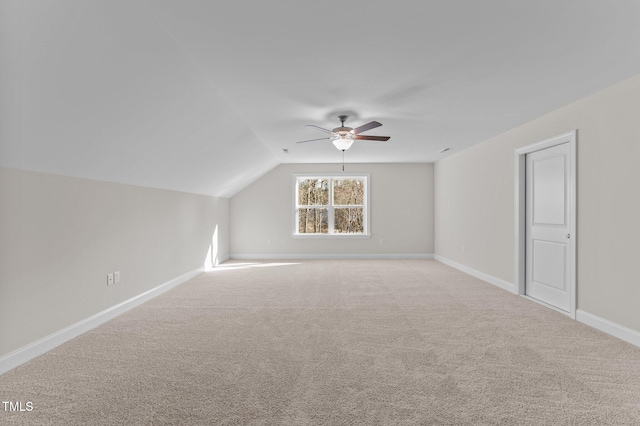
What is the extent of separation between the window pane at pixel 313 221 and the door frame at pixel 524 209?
179 inches

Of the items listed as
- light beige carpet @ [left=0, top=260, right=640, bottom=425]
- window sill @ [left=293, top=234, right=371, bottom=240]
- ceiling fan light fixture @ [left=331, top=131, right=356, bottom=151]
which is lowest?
light beige carpet @ [left=0, top=260, right=640, bottom=425]

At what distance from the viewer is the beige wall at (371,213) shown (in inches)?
319

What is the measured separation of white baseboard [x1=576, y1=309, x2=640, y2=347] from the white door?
0.24 metres

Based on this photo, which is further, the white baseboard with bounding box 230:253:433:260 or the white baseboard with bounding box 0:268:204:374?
the white baseboard with bounding box 230:253:433:260

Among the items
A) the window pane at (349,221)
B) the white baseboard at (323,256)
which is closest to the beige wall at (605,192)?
the white baseboard at (323,256)

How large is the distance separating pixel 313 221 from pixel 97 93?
627cm

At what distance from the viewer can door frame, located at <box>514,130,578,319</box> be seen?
3.52 meters

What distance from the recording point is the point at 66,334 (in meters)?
2.88

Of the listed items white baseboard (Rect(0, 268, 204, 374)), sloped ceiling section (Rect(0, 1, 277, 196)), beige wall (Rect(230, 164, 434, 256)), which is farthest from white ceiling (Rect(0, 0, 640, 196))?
beige wall (Rect(230, 164, 434, 256))

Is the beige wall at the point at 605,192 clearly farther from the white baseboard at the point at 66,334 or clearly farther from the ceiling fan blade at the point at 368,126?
the white baseboard at the point at 66,334

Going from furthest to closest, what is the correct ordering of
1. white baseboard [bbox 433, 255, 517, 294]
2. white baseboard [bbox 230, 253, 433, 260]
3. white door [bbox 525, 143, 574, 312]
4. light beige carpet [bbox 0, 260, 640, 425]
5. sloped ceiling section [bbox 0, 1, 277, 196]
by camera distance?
white baseboard [bbox 230, 253, 433, 260]
white baseboard [bbox 433, 255, 517, 294]
white door [bbox 525, 143, 574, 312]
light beige carpet [bbox 0, 260, 640, 425]
sloped ceiling section [bbox 0, 1, 277, 196]

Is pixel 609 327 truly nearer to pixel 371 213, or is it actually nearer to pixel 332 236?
pixel 371 213

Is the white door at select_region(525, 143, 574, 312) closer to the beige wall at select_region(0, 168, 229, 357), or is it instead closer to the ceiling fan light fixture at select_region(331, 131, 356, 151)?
the ceiling fan light fixture at select_region(331, 131, 356, 151)

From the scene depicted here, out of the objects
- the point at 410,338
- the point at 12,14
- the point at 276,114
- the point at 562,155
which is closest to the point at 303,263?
the point at 276,114
